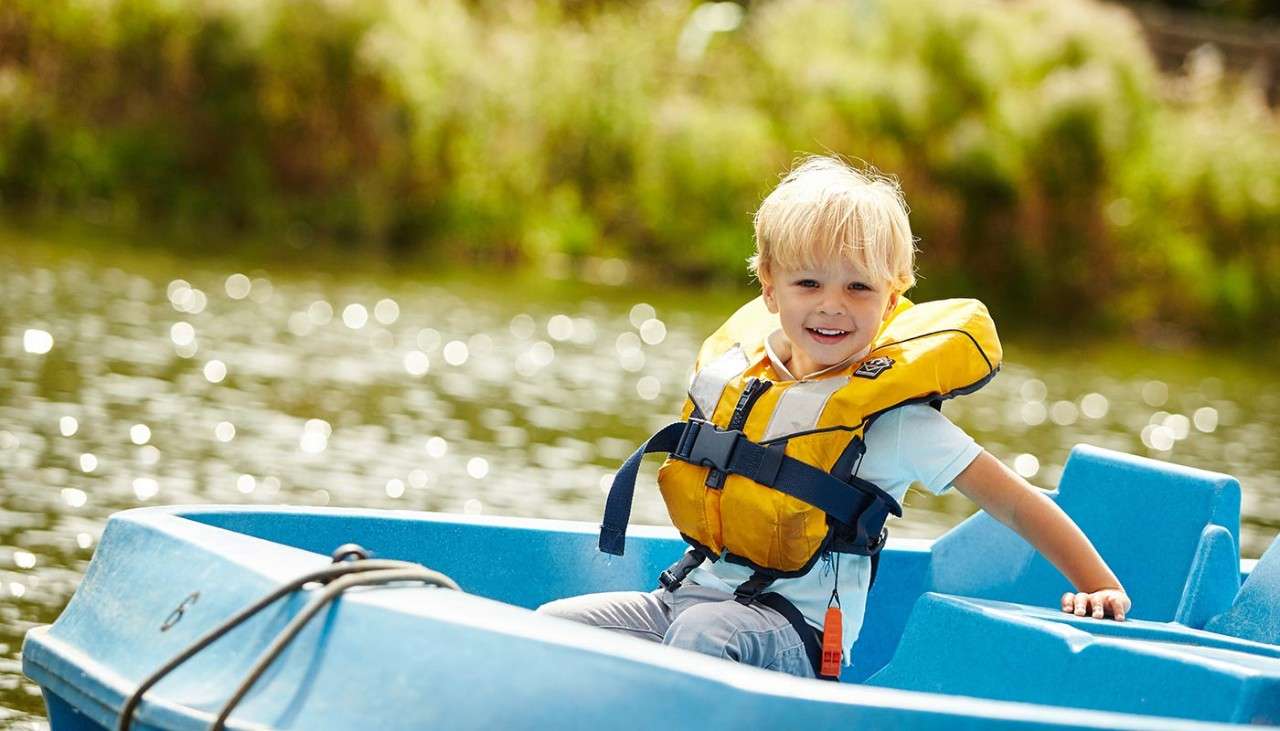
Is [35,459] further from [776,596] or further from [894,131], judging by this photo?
[894,131]

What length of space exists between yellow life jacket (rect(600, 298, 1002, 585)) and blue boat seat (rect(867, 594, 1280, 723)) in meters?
0.28

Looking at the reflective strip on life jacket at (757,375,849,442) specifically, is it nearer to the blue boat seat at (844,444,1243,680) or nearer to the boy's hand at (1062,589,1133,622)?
the boy's hand at (1062,589,1133,622)

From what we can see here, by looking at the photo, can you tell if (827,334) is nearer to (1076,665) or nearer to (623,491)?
(623,491)

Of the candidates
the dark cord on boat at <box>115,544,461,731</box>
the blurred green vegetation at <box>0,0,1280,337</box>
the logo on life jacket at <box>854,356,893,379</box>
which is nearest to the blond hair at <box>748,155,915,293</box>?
the logo on life jacket at <box>854,356,893,379</box>

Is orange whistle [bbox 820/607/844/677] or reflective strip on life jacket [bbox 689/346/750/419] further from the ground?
reflective strip on life jacket [bbox 689/346/750/419]

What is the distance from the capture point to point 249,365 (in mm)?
8805

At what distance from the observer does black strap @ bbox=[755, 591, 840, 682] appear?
8.77 feet

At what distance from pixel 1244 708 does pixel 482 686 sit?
99 cm

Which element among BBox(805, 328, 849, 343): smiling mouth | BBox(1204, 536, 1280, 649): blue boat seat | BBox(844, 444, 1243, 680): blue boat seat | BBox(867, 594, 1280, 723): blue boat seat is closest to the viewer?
BBox(867, 594, 1280, 723): blue boat seat

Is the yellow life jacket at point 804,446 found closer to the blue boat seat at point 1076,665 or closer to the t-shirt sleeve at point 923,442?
the t-shirt sleeve at point 923,442

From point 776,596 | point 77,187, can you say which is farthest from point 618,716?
point 77,187

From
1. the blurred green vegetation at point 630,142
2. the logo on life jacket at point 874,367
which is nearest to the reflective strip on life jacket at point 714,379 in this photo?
the logo on life jacket at point 874,367

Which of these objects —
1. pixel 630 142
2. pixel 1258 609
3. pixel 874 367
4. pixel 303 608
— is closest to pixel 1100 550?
pixel 1258 609

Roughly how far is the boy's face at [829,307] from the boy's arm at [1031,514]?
246mm
